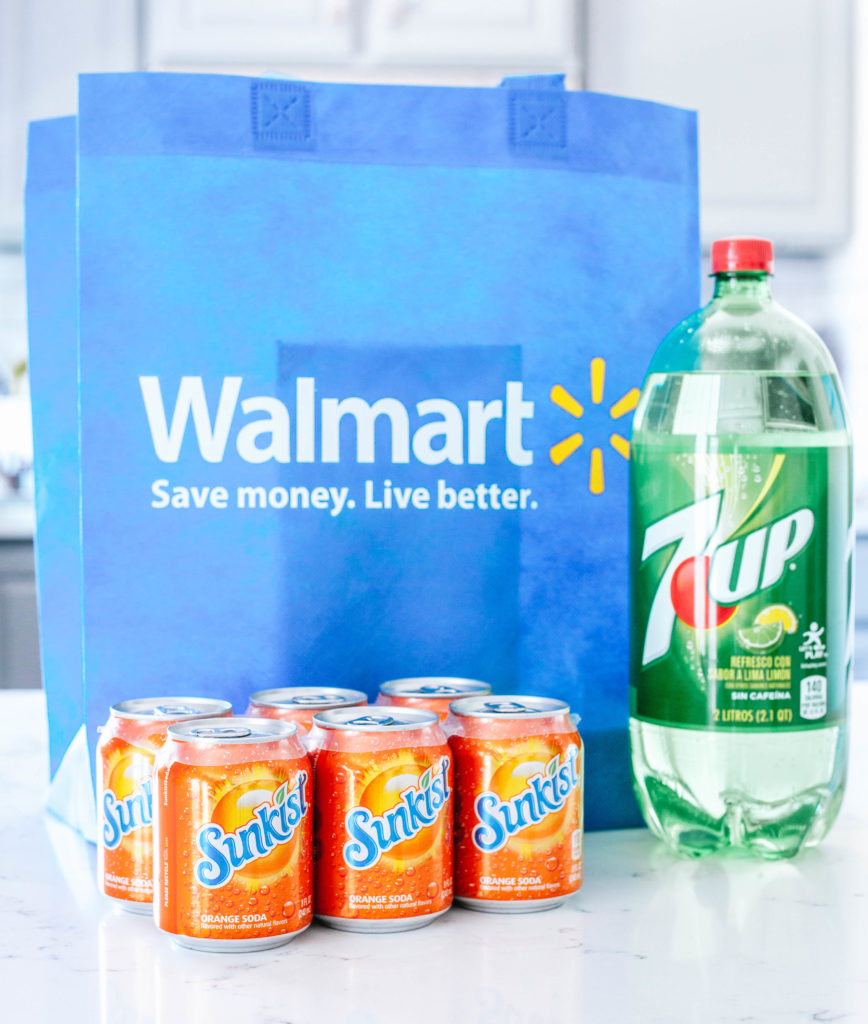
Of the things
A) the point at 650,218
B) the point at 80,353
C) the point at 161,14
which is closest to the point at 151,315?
the point at 80,353

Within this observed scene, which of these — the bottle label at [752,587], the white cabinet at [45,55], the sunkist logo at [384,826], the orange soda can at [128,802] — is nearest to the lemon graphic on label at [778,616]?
the bottle label at [752,587]

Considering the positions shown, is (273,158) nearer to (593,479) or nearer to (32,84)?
(593,479)

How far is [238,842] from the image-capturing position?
585 millimetres

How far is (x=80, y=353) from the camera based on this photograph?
79cm

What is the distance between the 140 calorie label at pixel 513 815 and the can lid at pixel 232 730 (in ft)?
0.35

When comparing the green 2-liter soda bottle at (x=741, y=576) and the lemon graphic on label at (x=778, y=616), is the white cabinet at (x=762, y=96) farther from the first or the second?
the lemon graphic on label at (x=778, y=616)

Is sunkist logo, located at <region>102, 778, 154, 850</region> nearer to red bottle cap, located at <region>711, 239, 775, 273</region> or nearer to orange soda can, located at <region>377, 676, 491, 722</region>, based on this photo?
orange soda can, located at <region>377, 676, 491, 722</region>

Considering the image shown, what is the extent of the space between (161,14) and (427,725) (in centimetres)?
271

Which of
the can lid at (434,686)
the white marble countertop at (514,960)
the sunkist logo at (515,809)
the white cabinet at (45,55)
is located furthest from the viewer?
the white cabinet at (45,55)

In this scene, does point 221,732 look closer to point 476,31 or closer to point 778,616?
point 778,616

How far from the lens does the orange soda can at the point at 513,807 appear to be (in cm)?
65

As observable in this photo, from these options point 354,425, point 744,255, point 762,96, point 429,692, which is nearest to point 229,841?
point 429,692

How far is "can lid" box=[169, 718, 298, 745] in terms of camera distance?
60cm

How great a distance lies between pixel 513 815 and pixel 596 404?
334mm
